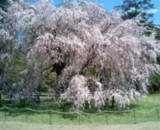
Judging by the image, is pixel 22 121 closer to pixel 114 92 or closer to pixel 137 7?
pixel 114 92

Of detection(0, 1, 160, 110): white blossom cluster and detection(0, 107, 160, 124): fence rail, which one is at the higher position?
detection(0, 1, 160, 110): white blossom cluster

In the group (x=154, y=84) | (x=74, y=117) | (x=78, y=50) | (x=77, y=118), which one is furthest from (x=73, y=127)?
(x=154, y=84)

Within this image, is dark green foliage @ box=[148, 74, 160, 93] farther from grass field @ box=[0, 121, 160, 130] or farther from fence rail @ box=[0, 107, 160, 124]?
grass field @ box=[0, 121, 160, 130]

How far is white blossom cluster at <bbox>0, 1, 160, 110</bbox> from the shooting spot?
53.0 ft

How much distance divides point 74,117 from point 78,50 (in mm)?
3888

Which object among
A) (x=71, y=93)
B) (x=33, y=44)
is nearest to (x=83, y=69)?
(x=71, y=93)

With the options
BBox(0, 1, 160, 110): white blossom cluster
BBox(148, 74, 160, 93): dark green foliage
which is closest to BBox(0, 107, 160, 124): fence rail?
BBox(0, 1, 160, 110): white blossom cluster

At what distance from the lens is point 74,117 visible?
14570mm

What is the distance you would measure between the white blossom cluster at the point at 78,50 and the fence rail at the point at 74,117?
0.95 meters

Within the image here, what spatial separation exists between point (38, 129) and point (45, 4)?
29.7ft

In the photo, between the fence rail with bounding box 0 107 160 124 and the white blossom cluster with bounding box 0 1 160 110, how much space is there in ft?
3.12

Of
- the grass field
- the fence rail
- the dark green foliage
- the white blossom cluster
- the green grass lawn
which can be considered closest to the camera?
the grass field

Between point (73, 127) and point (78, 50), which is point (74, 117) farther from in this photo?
point (78, 50)

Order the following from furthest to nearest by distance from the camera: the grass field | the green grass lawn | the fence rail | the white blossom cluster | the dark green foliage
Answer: the dark green foliage < the white blossom cluster < the fence rail < the green grass lawn < the grass field
